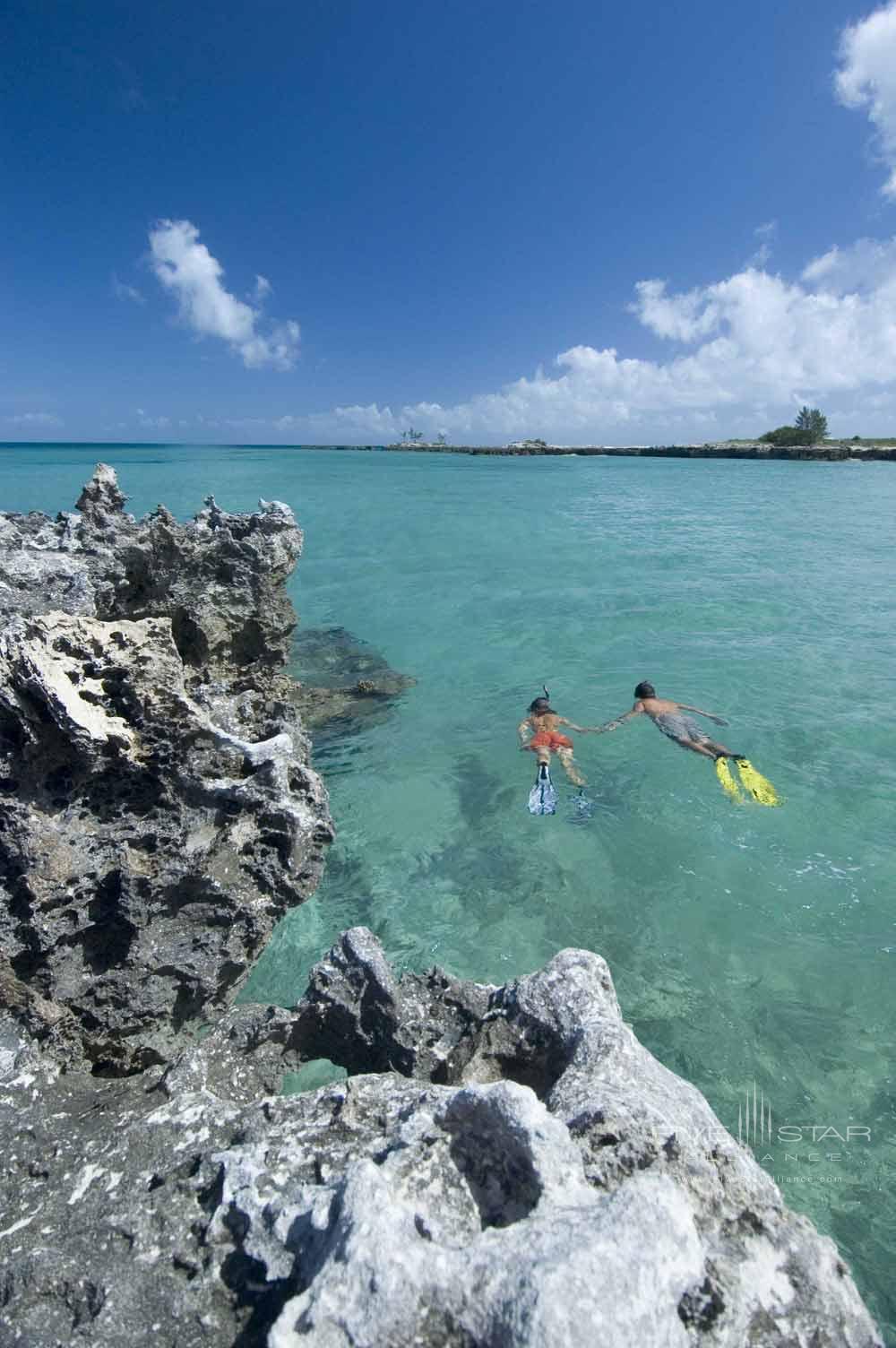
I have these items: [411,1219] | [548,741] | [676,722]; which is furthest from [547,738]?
[411,1219]

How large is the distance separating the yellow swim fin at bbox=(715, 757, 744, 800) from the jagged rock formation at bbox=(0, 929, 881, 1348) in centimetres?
551

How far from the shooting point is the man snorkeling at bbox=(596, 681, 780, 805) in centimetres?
784

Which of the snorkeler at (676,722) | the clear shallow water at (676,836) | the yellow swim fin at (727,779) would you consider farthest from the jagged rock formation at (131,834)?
the snorkeler at (676,722)

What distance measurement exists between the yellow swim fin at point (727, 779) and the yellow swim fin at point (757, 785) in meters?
0.12

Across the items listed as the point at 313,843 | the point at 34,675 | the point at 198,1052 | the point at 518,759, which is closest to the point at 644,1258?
the point at 198,1052

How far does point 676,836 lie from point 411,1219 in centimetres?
599

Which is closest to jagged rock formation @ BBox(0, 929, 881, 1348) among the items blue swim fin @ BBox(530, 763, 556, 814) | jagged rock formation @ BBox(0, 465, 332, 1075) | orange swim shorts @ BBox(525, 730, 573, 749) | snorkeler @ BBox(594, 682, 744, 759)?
jagged rock formation @ BBox(0, 465, 332, 1075)

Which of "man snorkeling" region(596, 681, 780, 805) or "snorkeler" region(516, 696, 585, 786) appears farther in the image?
"snorkeler" region(516, 696, 585, 786)

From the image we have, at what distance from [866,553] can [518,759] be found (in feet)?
61.9

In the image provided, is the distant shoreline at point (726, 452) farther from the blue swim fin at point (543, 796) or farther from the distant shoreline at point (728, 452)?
the blue swim fin at point (543, 796)

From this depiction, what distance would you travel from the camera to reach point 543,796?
7.80 meters

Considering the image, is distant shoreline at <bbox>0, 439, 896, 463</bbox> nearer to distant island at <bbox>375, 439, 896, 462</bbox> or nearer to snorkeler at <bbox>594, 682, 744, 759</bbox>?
distant island at <bbox>375, 439, 896, 462</bbox>

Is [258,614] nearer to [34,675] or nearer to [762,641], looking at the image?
[34,675]

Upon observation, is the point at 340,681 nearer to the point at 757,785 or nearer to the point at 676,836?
the point at 676,836
